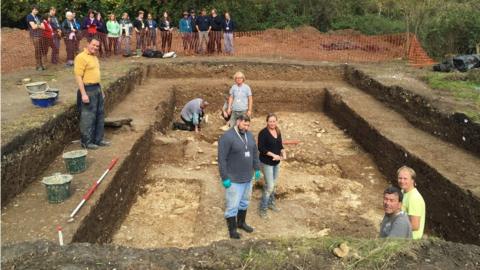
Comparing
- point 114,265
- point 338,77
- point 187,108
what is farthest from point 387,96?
point 114,265

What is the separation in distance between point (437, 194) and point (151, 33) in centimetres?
1237

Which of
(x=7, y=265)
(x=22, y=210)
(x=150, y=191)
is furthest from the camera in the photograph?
(x=150, y=191)

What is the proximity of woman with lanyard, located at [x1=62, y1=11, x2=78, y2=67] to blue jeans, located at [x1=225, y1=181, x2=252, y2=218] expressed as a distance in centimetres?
924

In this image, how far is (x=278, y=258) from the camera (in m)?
4.27

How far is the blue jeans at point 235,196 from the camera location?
614 cm

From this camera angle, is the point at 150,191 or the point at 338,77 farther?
the point at 338,77

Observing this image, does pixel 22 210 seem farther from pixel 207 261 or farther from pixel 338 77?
pixel 338 77

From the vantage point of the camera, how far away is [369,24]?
75.0 feet

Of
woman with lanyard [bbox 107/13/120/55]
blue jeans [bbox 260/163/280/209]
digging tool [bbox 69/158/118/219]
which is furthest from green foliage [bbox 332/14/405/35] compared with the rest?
digging tool [bbox 69/158/118/219]

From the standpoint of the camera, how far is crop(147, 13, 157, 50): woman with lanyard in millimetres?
16469

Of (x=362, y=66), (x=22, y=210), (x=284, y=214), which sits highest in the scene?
(x=362, y=66)

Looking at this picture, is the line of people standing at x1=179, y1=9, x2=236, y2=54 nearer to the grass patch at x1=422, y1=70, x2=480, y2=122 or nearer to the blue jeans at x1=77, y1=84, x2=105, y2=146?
the grass patch at x1=422, y1=70, x2=480, y2=122

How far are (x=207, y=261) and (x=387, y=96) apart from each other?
909 centimetres

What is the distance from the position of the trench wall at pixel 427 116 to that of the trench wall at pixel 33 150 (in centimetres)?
746
